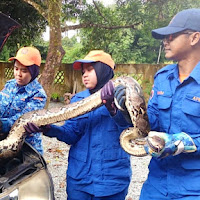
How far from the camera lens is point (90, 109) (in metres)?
2.57

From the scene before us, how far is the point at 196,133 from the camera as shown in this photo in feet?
6.15

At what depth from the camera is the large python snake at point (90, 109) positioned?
2197 mm

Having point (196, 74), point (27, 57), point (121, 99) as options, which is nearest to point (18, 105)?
point (27, 57)

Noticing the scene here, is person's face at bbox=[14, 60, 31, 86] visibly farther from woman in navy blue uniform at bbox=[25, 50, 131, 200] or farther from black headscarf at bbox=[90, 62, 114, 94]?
black headscarf at bbox=[90, 62, 114, 94]

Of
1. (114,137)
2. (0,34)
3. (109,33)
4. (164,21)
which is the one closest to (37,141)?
(114,137)

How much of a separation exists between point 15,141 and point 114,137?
3.10 feet

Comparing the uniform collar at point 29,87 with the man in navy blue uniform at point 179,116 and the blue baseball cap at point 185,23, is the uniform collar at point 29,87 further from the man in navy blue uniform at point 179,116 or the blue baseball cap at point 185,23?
the blue baseball cap at point 185,23

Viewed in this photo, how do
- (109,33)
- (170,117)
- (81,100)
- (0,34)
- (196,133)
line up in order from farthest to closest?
(109,33) → (81,100) → (0,34) → (170,117) → (196,133)

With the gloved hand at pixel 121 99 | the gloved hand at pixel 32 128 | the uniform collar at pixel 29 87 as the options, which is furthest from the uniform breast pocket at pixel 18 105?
the gloved hand at pixel 121 99

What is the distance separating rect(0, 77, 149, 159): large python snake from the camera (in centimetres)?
220

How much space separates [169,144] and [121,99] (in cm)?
66

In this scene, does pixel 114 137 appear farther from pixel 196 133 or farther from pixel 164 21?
pixel 164 21

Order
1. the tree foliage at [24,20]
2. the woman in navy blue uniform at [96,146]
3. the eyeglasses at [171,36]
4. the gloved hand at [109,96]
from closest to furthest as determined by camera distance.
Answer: the eyeglasses at [171,36] < the gloved hand at [109,96] < the woman in navy blue uniform at [96,146] < the tree foliage at [24,20]

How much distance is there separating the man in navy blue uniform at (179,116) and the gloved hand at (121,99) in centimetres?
28
